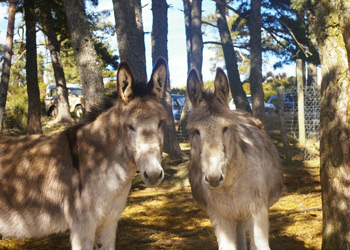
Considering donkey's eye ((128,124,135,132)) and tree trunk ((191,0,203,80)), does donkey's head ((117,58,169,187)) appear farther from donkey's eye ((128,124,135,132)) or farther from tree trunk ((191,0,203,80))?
tree trunk ((191,0,203,80))

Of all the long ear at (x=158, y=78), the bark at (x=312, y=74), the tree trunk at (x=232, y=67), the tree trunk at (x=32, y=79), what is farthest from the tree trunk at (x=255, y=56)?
the long ear at (x=158, y=78)

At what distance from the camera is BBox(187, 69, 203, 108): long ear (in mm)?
3604

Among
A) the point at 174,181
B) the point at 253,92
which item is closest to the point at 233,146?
the point at 174,181

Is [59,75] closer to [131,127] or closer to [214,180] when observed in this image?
[131,127]

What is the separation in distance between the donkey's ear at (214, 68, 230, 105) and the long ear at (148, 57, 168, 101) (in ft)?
1.65

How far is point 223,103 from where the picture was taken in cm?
360

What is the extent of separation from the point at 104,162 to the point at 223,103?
4.20 ft

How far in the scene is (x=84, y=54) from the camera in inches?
231

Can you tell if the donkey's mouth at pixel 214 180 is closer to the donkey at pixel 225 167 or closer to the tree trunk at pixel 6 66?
the donkey at pixel 225 167

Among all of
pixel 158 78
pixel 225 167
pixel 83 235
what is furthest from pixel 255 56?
pixel 83 235

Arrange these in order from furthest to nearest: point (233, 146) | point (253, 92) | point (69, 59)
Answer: point (69, 59), point (253, 92), point (233, 146)

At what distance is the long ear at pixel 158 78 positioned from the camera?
140 inches

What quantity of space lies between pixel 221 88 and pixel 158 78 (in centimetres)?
63

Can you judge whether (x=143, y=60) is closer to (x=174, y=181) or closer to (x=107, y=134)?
(x=174, y=181)
